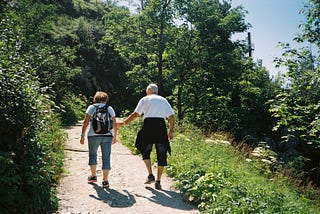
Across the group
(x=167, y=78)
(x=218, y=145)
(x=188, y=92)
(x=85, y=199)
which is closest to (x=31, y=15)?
(x=167, y=78)

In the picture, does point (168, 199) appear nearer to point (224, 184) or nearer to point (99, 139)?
point (224, 184)

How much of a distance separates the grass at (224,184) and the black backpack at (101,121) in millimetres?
1809

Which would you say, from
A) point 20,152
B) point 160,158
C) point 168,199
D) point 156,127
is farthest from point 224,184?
point 20,152

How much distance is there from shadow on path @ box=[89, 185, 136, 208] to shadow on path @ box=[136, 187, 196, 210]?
258 mm

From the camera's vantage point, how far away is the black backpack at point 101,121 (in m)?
5.70

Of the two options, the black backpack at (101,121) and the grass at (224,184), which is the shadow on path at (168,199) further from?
the black backpack at (101,121)

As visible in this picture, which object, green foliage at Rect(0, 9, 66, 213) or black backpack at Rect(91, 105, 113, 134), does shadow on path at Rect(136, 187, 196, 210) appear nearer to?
black backpack at Rect(91, 105, 113, 134)

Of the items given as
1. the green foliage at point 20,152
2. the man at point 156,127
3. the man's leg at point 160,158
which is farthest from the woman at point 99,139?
the green foliage at point 20,152

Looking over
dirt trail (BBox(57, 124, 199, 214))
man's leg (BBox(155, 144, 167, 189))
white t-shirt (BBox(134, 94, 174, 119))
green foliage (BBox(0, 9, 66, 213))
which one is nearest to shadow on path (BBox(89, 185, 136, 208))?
dirt trail (BBox(57, 124, 199, 214))

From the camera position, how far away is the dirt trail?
500 centimetres

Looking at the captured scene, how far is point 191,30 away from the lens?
52.4 ft

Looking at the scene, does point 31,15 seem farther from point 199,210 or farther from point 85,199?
point 199,210

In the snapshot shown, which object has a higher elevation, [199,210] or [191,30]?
[191,30]

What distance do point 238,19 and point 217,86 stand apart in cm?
361
